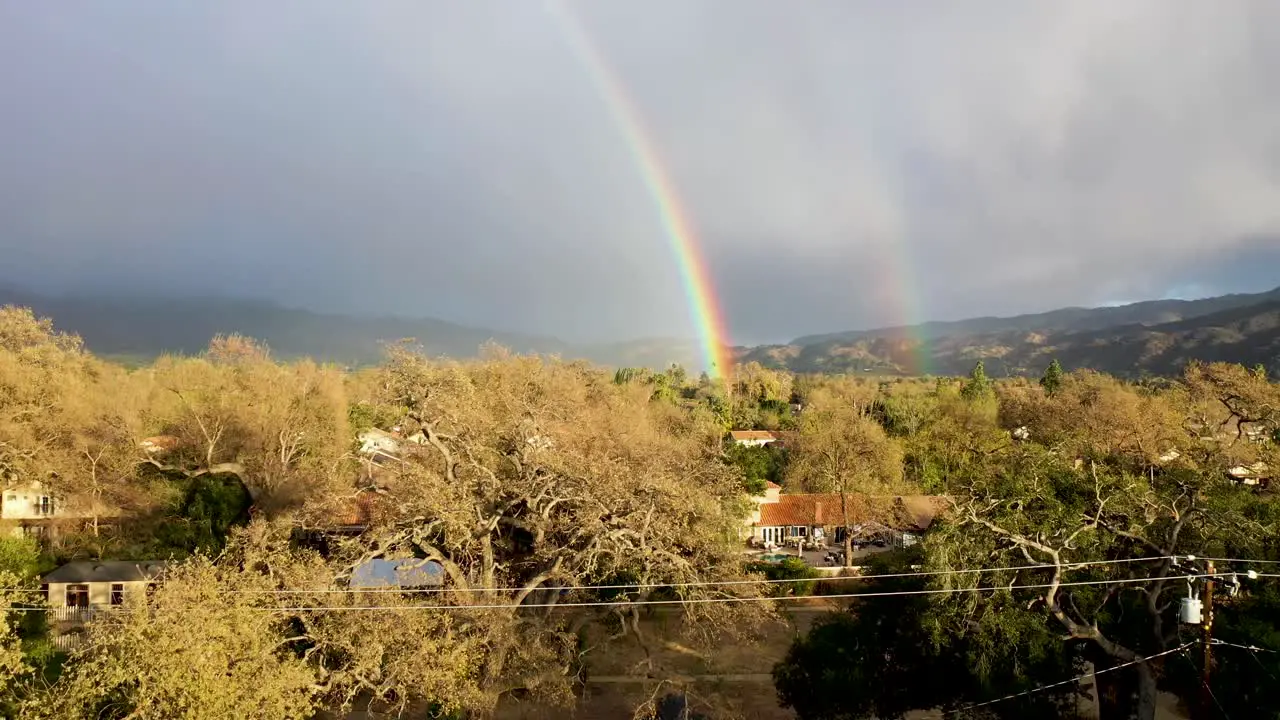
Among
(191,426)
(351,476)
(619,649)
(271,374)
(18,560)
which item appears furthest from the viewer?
(271,374)

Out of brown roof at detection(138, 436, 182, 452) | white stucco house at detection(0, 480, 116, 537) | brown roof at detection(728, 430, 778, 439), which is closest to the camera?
white stucco house at detection(0, 480, 116, 537)

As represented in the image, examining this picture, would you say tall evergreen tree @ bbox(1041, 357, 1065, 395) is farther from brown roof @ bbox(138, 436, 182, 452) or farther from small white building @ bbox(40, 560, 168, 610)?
small white building @ bbox(40, 560, 168, 610)

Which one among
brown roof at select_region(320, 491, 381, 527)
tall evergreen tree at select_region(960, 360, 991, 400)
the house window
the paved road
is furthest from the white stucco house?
tall evergreen tree at select_region(960, 360, 991, 400)

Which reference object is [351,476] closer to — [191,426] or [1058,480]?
[191,426]

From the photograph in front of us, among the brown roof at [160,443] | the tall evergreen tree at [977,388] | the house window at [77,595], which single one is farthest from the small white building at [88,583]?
the tall evergreen tree at [977,388]

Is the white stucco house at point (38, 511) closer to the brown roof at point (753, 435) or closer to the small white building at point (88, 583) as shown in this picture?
the small white building at point (88, 583)

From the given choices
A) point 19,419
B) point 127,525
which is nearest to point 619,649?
point 127,525
